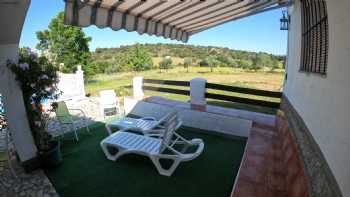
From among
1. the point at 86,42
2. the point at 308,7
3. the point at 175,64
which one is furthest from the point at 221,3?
the point at 175,64

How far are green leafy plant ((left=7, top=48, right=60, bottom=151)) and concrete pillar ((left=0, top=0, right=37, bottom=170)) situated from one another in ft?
0.37

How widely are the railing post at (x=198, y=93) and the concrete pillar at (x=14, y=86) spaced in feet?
18.1

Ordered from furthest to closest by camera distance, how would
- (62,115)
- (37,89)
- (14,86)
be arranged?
(62,115) < (37,89) < (14,86)

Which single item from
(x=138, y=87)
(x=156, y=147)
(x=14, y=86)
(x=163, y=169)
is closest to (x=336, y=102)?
(x=163, y=169)

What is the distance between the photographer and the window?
3.45m

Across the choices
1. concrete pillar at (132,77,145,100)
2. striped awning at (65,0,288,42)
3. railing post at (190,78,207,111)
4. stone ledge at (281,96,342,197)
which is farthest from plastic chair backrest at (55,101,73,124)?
stone ledge at (281,96,342,197)

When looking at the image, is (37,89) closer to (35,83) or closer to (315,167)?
(35,83)

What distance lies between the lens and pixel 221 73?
816 inches

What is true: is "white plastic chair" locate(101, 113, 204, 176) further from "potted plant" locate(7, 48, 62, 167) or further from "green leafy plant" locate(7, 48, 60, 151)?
"green leafy plant" locate(7, 48, 60, 151)

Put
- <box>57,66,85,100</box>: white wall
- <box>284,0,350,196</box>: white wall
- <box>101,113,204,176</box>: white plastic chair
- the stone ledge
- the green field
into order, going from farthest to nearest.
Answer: <box>57,66,85,100</box>: white wall < the green field < <box>101,113,204,176</box>: white plastic chair < the stone ledge < <box>284,0,350,196</box>: white wall

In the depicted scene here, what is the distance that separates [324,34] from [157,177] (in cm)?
438

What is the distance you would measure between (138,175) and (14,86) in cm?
350

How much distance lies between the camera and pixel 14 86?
4812 millimetres

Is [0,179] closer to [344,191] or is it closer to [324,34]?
[344,191]
